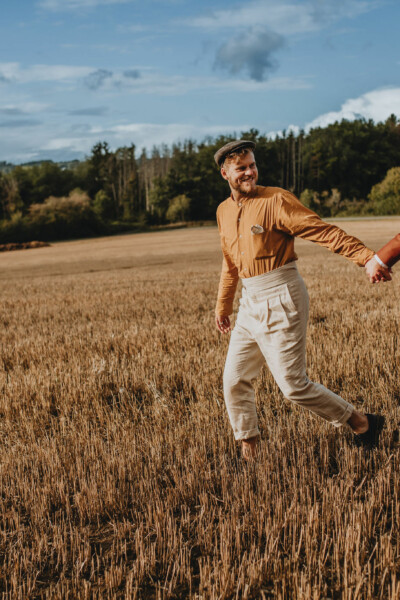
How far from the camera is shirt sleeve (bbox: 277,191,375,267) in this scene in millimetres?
3135

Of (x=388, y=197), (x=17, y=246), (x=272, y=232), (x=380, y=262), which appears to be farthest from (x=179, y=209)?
(x=380, y=262)

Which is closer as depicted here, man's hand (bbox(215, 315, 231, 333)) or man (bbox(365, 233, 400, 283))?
man (bbox(365, 233, 400, 283))

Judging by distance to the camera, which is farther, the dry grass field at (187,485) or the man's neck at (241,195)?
the man's neck at (241,195)

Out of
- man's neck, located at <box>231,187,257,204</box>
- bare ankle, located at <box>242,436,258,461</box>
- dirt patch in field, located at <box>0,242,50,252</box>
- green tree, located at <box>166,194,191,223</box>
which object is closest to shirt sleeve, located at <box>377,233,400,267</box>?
man's neck, located at <box>231,187,257,204</box>

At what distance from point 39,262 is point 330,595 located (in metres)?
34.7

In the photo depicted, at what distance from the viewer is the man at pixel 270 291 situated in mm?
3180

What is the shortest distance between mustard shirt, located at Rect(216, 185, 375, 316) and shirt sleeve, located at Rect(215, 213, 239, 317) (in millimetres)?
214

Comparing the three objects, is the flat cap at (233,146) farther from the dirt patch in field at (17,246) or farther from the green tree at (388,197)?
the green tree at (388,197)

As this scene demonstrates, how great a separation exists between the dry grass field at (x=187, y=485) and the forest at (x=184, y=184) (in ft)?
185

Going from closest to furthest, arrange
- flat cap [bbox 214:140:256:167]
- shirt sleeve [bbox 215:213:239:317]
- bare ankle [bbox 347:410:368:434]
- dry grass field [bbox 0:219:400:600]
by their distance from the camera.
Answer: dry grass field [bbox 0:219:400:600] < flat cap [bbox 214:140:256:167] < bare ankle [bbox 347:410:368:434] < shirt sleeve [bbox 215:213:239:317]

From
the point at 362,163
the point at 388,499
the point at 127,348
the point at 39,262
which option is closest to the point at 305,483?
the point at 388,499

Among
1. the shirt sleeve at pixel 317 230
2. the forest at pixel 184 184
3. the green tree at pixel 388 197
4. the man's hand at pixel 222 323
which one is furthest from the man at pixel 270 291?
the green tree at pixel 388 197

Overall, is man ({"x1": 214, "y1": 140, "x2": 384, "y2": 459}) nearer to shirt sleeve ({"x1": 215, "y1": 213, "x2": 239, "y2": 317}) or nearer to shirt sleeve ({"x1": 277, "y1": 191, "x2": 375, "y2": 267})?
shirt sleeve ({"x1": 277, "y1": 191, "x2": 375, "y2": 267})

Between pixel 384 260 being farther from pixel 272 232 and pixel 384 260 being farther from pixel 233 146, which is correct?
pixel 233 146
